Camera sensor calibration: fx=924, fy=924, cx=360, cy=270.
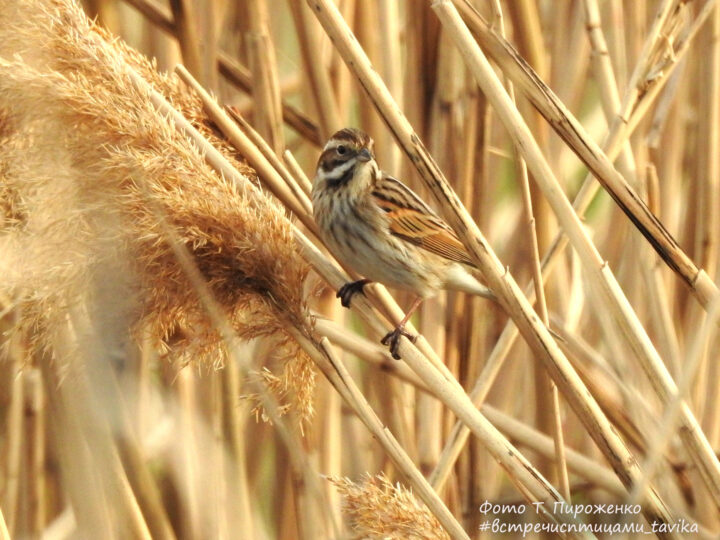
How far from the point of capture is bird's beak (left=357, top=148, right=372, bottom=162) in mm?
2840

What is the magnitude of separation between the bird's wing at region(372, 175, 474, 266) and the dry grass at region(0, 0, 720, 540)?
8cm

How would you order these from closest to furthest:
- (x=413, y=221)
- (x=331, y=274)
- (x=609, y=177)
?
(x=609, y=177)
(x=331, y=274)
(x=413, y=221)

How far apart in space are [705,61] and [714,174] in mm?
348

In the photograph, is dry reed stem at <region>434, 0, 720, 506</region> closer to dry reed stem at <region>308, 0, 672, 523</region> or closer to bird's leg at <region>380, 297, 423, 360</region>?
dry reed stem at <region>308, 0, 672, 523</region>

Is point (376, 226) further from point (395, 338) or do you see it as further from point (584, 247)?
point (584, 247)

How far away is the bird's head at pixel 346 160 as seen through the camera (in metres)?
2.77

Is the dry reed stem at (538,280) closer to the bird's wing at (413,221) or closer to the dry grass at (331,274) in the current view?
the dry grass at (331,274)

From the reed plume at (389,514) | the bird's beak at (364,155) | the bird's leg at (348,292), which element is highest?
the bird's beak at (364,155)

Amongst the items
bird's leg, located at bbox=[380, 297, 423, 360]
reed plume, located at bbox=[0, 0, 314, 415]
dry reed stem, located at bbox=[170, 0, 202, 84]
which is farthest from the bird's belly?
reed plume, located at bbox=[0, 0, 314, 415]

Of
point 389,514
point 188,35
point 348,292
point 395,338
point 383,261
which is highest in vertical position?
point 188,35

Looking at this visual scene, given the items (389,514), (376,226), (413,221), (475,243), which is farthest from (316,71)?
(389,514)

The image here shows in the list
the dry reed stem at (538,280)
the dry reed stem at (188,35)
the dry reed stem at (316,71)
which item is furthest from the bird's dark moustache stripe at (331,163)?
the dry reed stem at (538,280)

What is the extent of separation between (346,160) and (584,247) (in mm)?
1051

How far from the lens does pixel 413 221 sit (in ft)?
10.6
